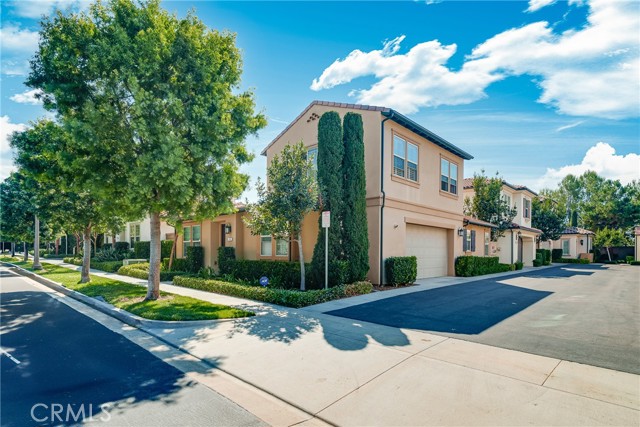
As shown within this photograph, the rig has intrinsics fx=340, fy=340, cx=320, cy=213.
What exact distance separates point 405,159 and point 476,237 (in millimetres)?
10439

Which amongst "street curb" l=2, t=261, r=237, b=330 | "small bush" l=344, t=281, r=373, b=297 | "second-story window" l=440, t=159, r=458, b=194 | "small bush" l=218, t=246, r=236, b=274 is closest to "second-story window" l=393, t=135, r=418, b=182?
"second-story window" l=440, t=159, r=458, b=194

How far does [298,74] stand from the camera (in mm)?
12242

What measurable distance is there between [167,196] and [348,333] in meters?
6.42

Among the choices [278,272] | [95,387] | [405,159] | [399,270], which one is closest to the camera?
[95,387]

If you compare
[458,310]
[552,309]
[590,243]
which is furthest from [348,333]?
[590,243]

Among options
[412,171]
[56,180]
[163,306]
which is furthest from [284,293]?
[412,171]

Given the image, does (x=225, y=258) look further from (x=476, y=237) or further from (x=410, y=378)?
(x=476, y=237)

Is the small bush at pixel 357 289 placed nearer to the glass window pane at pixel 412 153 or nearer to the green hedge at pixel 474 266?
the glass window pane at pixel 412 153

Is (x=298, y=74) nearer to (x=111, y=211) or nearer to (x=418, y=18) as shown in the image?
(x=418, y=18)

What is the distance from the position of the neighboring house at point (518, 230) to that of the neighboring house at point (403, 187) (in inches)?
367

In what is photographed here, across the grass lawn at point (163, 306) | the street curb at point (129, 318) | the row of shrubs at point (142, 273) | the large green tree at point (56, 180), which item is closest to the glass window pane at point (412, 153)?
the grass lawn at point (163, 306)

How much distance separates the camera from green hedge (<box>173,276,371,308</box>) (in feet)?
31.5

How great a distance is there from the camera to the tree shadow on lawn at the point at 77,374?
3.94 m

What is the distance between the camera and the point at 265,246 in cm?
1642
